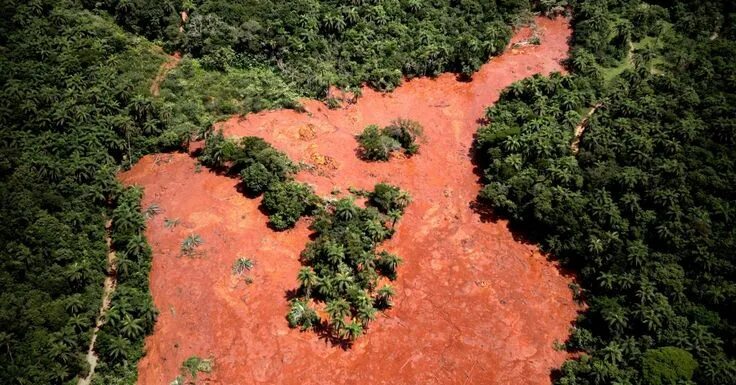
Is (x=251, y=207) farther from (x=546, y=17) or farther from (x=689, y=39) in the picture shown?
(x=689, y=39)

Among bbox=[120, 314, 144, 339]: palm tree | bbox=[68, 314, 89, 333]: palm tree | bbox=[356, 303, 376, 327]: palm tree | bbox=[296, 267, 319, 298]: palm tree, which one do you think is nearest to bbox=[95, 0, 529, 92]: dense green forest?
bbox=[296, 267, 319, 298]: palm tree

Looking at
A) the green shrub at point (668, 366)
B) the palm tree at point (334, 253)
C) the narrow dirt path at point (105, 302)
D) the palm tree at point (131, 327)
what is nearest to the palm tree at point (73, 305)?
the narrow dirt path at point (105, 302)

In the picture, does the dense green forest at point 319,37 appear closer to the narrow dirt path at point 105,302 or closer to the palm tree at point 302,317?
the narrow dirt path at point 105,302

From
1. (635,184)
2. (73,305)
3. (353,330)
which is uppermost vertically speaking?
(635,184)

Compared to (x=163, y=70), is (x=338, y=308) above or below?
below

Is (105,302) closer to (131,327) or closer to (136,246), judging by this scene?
(131,327)

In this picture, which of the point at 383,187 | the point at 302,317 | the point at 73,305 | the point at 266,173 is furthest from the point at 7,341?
the point at 383,187

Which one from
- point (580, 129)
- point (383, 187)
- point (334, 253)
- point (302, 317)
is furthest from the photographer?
point (580, 129)

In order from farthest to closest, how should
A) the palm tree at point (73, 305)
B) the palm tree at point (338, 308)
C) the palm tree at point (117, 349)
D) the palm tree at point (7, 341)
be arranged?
the palm tree at point (338, 308), the palm tree at point (73, 305), the palm tree at point (117, 349), the palm tree at point (7, 341)
